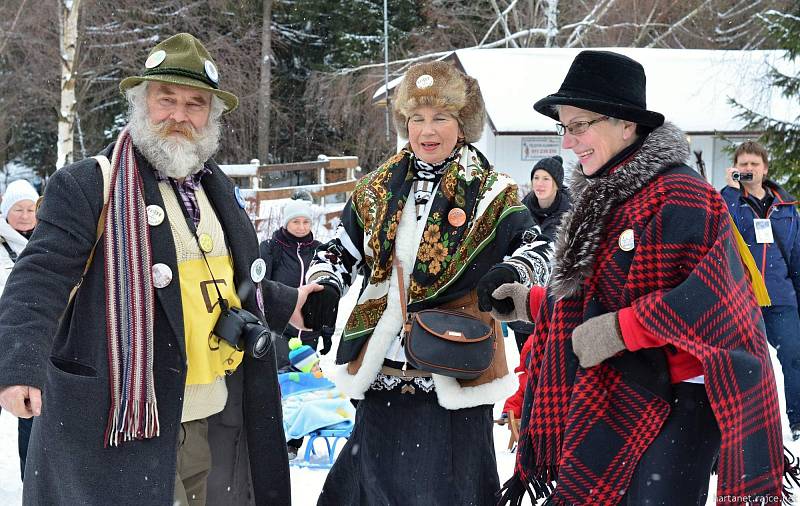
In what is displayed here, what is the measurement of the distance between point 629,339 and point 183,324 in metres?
1.40

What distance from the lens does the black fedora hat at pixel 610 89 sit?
8.43 ft

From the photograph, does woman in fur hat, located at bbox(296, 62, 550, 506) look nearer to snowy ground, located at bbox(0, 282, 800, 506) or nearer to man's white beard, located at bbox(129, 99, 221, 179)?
man's white beard, located at bbox(129, 99, 221, 179)

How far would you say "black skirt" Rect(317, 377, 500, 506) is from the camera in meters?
3.37

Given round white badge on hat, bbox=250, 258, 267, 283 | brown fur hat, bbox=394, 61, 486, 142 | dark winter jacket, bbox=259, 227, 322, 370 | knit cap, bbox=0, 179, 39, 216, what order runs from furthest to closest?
dark winter jacket, bbox=259, 227, 322, 370
knit cap, bbox=0, 179, 39, 216
brown fur hat, bbox=394, 61, 486, 142
round white badge on hat, bbox=250, 258, 267, 283

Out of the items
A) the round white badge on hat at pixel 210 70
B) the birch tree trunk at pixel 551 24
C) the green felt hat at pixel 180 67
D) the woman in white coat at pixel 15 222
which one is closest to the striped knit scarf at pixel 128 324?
the green felt hat at pixel 180 67

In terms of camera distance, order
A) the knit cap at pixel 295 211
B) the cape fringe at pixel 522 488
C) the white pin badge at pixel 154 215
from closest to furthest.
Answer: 1. the cape fringe at pixel 522 488
2. the white pin badge at pixel 154 215
3. the knit cap at pixel 295 211

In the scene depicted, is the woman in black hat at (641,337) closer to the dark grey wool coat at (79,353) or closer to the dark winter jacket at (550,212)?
the dark grey wool coat at (79,353)

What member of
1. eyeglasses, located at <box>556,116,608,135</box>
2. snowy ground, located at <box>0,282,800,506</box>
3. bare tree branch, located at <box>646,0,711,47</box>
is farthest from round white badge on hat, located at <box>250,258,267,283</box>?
bare tree branch, located at <box>646,0,711,47</box>

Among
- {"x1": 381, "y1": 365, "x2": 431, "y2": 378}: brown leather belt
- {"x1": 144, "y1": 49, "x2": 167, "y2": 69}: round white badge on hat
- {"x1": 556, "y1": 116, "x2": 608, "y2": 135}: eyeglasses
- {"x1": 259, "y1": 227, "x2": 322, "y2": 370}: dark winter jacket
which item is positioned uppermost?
{"x1": 144, "y1": 49, "x2": 167, "y2": 69}: round white badge on hat

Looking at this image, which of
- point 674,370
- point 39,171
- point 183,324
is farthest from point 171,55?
point 39,171

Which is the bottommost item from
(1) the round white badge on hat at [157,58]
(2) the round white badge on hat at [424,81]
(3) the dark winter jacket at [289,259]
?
(3) the dark winter jacket at [289,259]

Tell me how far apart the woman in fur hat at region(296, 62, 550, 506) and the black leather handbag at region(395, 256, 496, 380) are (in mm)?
107

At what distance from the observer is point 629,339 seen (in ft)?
7.68

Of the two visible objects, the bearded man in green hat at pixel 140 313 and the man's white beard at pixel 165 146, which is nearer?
the bearded man in green hat at pixel 140 313
